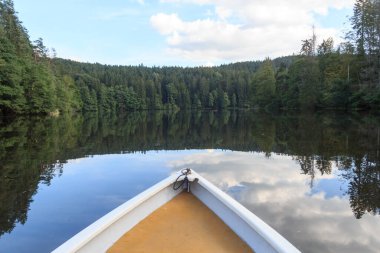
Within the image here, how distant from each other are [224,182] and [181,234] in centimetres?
571

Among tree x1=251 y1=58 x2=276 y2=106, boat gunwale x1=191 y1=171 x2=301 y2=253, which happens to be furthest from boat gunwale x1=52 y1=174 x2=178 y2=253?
tree x1=251 y1=58 x2=276 y2=106

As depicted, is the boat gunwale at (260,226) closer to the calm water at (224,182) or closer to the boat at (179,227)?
the boat at (179,227)

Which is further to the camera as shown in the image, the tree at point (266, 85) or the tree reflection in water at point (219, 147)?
the tree at point (266, 85)

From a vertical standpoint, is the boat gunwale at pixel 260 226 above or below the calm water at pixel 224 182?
above

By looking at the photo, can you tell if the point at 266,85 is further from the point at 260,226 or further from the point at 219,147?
the point at 260,226

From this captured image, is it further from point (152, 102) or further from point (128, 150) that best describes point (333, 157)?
point (152, 102)

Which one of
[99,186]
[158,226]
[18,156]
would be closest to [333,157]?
[99,186]

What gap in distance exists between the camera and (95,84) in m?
90.8

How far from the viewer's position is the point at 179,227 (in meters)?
4.36

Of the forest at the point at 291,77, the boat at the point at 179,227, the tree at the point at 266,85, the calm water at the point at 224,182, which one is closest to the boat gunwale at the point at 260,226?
the boat at the point at 179,227

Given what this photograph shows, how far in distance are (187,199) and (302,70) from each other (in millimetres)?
50309

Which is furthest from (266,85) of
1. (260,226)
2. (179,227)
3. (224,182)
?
(260,226)

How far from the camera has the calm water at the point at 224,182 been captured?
20.0 feet

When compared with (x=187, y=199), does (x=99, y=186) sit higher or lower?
lower
